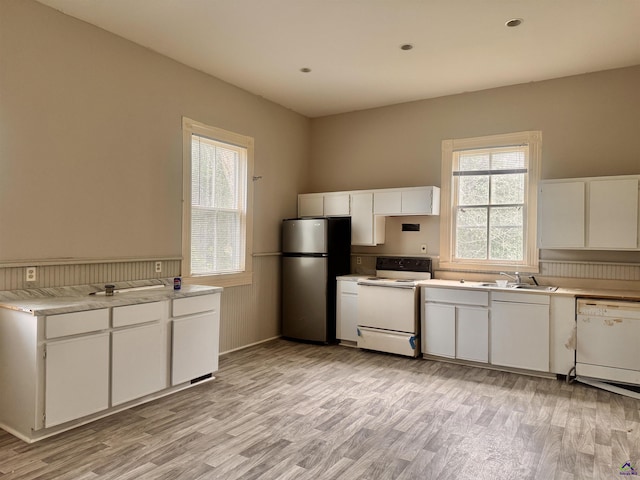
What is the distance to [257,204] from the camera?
17.5ft

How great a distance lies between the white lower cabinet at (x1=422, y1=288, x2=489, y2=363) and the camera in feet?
14.7

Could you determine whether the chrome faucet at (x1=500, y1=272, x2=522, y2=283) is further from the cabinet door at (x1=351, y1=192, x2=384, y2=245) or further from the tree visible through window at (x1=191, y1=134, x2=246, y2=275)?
the tree visible through window at (x1=191, y1=134, x2=246, y2=275)

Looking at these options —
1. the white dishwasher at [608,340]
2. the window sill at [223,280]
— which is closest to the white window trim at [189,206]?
the window sill at [223,280]

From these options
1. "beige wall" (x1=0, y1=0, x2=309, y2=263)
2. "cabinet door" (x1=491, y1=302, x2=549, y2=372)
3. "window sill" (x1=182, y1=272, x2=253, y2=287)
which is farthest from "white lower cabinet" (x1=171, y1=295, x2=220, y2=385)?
"cabinet door" (x1=491, y1=302, x2=549, y2=372)

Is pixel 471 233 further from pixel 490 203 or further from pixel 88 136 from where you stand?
pixel 88 136

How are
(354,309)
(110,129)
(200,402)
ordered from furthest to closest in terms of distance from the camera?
(354,309) < (110,129) < (200,402)

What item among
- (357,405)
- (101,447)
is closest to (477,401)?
(357,405)

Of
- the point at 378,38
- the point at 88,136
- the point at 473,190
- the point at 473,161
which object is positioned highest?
the point at 378,38

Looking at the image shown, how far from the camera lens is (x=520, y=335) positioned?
4293mm

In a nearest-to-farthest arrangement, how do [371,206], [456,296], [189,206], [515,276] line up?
[189,206] < [456,296] < [515,276] < [371,206]

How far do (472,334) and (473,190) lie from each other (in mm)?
1678

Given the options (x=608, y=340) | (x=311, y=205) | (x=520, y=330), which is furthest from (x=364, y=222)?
(x=608, y=340)

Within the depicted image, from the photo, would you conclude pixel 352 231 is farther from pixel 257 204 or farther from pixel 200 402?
pixel 200 402

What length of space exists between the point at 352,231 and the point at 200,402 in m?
2.83
